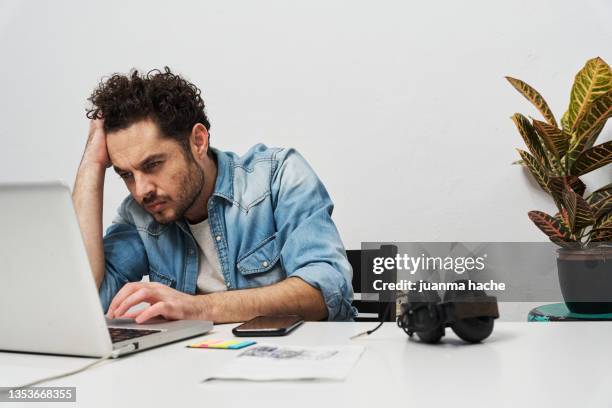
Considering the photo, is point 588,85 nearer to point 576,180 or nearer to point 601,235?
point 576,180

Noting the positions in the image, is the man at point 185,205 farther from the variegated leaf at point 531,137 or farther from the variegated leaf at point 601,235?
the variegated leaf at point 601,235

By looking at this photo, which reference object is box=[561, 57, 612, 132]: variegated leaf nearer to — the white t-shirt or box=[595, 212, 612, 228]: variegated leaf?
box=[595, 212, 612, 228]: variegated leaf

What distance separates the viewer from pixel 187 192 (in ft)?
5.21

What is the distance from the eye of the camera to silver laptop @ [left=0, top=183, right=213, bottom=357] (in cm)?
75

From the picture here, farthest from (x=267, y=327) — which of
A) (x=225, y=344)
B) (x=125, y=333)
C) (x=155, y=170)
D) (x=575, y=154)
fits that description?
(x=575, y=154)

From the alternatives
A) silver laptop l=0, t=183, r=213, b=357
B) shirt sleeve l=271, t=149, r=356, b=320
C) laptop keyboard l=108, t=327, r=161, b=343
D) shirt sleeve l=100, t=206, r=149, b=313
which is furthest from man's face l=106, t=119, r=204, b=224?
silver laptop l=0, t=183, r=213, b=357

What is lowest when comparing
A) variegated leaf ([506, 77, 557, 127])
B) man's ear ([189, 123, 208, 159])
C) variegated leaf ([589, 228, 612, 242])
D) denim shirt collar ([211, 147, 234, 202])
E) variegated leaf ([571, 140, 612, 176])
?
variegated leaf ([589, 228, 612, 242])

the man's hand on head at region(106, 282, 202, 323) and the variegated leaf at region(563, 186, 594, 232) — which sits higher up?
the variegated leaf at region(563, 186, 594, 232)

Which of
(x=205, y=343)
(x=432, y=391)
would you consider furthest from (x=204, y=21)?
(x=432, y=391)

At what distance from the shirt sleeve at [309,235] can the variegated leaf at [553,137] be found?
0.78 meters

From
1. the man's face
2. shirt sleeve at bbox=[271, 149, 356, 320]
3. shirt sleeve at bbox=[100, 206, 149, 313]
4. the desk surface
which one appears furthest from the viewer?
shirt sleeve at bbox=[100, 206, 149, 313]

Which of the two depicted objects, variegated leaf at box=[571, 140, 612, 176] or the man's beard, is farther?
variegated leaf at box=[571, 140, 612, 176]

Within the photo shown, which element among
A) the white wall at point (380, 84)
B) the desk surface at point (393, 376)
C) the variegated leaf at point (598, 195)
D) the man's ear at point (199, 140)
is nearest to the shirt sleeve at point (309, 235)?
the man's ear at point (199, 140)

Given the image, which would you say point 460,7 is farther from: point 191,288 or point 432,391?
point 432,391
